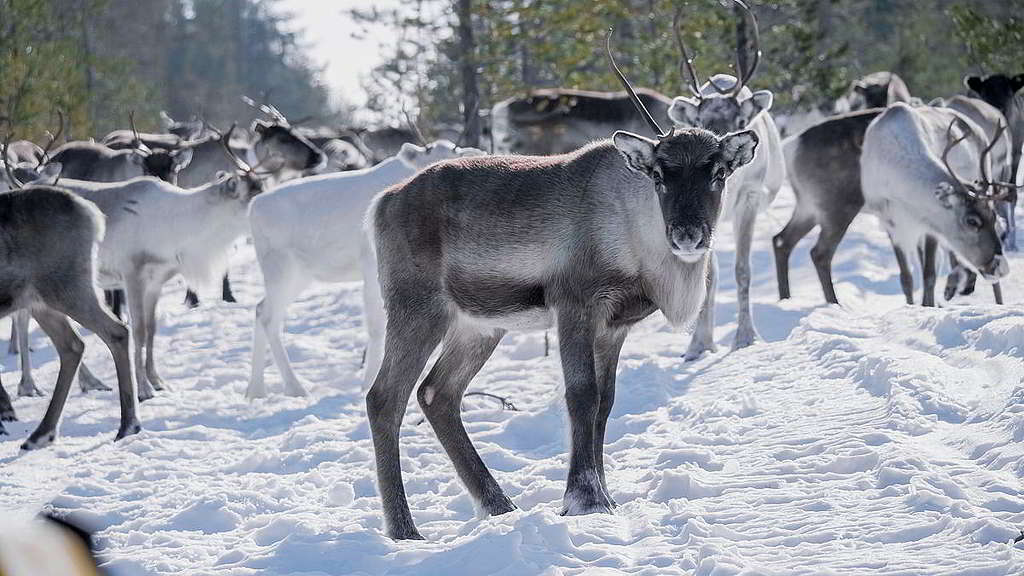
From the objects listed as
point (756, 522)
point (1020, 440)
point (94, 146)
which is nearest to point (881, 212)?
point (1020, 440)

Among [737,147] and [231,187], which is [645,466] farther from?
[231,187]

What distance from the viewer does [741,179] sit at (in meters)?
7.78

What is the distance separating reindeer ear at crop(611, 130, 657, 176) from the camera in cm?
452

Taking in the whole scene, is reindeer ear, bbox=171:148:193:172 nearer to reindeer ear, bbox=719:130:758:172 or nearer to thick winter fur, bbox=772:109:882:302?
thick winter fur, bbox=772:109:882:302

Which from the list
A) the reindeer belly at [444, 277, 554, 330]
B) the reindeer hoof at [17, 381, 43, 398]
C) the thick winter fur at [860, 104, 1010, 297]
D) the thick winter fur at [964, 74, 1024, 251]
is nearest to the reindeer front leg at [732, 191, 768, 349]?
the thick winter fur at [860, 104, 1010, 297]

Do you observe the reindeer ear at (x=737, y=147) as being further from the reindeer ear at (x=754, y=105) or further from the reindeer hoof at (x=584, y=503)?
the reindeer ear at (x=754, y=105)

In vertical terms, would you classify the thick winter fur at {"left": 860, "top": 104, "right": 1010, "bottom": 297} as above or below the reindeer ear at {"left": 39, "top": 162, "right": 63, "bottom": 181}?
below

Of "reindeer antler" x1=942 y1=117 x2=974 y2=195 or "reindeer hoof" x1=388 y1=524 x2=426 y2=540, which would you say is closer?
"reindeer hoof" x1=388 y1=524 x2=426 y2=540

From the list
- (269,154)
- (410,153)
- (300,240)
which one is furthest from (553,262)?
(269,154)

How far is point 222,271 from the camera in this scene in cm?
932

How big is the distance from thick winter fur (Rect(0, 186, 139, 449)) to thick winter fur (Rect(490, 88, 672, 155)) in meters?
7.18

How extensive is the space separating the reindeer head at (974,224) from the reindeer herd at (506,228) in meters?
0.02

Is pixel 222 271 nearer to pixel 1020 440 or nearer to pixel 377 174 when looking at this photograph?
pixel 377 174

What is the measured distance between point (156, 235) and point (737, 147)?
5561mm
